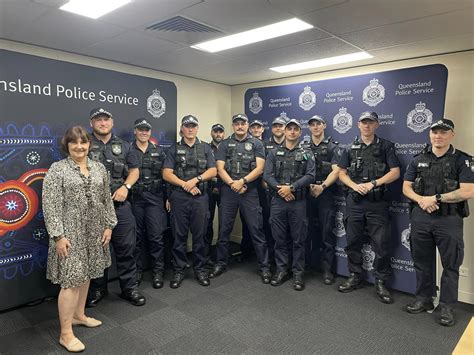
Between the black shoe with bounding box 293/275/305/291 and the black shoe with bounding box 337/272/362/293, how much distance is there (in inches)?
16.3

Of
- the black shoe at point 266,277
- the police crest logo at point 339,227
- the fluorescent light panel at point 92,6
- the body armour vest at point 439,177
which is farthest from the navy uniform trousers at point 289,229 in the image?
the fluorescent light panel at point 92,6

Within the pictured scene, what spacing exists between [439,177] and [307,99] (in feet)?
6.56

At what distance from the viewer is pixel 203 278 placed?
12.9 feet

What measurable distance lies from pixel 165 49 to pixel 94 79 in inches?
38.2

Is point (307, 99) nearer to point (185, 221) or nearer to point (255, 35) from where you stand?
point (255, 35)

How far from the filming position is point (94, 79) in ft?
12.6

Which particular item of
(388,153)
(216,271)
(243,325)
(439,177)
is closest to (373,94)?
(388,153)

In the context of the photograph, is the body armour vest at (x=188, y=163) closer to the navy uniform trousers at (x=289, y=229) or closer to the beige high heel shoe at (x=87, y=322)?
the navy uniform trousers at (x=289, y=229)

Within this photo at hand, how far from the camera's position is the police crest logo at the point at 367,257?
4.00 metres

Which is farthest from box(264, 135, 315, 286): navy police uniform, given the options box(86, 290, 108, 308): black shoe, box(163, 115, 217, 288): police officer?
box(86, 290, 108, 308): black shoe

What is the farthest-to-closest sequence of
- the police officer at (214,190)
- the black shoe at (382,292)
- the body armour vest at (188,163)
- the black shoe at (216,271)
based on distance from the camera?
the police officer at (214,190) → the black shoe at (216,271) → the body armour vest at (188,163) → the black shoe at (382,292)

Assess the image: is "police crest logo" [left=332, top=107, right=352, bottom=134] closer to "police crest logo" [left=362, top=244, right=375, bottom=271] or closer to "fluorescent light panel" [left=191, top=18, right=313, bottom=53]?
"police crest logo" [left=362, top=244, right=375, bottom=271]

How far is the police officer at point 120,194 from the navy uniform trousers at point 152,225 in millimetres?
383

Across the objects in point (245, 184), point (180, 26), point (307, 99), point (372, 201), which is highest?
point (180, 26)
